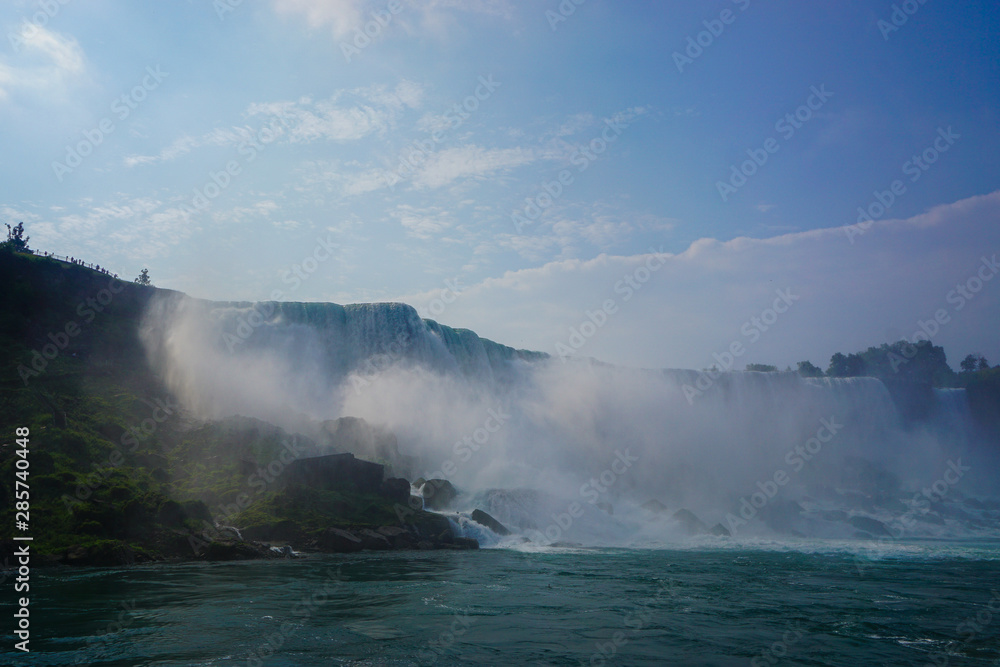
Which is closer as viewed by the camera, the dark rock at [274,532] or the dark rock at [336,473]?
the dark rock at [274,532]

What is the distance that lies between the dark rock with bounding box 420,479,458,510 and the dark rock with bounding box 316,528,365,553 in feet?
27.0

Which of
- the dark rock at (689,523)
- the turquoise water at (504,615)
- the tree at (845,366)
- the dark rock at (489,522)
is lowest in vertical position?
the dark rock at (689,523)

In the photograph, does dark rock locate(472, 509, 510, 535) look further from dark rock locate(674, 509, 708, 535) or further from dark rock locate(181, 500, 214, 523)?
dark rock locate(674, 509, 708, 535)

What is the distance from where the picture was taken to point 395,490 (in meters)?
32.1

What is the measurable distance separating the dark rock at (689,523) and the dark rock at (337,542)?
919 inches

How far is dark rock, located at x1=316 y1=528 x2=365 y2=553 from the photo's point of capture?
1045 inches

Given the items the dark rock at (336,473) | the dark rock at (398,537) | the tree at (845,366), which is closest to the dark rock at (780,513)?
the dark rock at (398,537)

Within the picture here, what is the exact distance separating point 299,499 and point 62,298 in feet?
88.5

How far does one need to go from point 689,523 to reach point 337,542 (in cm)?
2478

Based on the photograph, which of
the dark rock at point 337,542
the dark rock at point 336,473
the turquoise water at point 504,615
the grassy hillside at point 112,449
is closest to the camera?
the turquoise water at point 504,615

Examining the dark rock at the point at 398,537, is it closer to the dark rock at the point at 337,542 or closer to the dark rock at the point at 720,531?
the dark rock at the point at 337,542

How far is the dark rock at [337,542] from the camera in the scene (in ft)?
87.0

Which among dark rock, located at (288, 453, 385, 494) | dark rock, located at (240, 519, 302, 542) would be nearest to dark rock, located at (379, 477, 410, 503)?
dark rock, located at (288, 453, 385, 494)

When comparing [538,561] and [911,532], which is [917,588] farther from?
[911,532]
